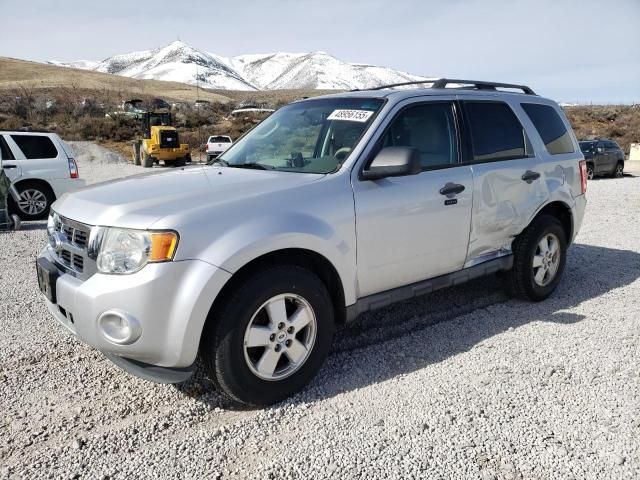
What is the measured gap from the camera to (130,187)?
3199mm

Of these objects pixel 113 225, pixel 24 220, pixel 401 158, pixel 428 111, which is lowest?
pixel 24 220

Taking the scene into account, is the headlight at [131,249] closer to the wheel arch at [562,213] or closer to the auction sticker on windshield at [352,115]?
the auction sticker on windshield at [352,115]

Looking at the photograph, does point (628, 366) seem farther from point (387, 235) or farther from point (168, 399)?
point (168, 399)

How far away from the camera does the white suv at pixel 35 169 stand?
30.7 feet

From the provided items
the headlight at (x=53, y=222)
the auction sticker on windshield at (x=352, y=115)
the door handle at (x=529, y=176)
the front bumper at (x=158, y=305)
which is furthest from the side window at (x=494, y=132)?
the headlight at (x=53, y=222)

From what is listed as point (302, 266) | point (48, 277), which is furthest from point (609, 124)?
point (48, 277)

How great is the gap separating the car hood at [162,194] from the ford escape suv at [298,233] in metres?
0.01

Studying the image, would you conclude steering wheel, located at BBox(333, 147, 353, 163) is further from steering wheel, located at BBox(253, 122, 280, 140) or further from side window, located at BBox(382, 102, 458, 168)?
steering wheel, located at BBox(253, 122, 280, 140)

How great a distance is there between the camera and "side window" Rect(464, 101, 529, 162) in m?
4.12

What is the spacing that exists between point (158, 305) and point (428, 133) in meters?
2.34

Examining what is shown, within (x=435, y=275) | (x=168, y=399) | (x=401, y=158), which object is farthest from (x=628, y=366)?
(x=168, y=399)

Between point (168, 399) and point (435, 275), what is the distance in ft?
6.78

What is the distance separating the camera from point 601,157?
2006 cm

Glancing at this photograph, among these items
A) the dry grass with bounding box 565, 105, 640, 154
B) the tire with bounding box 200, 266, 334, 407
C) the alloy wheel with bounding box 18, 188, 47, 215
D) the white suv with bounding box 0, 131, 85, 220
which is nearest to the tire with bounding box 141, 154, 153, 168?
the white suv with bounding box 0, 131, 85, 220
